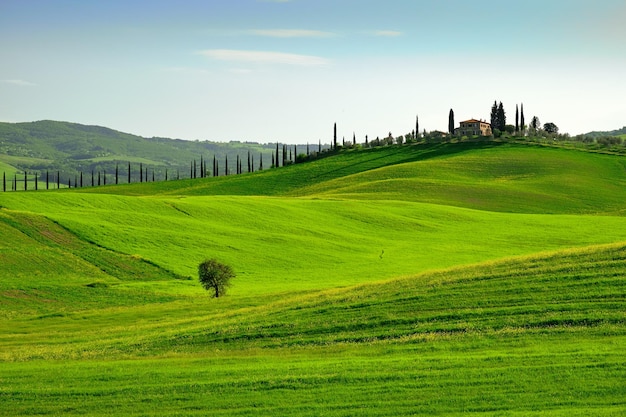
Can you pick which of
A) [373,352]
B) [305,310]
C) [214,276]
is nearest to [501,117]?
[214,276]

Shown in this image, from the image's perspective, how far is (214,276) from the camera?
186ft

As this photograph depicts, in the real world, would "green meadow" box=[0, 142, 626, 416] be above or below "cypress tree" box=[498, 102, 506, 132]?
below

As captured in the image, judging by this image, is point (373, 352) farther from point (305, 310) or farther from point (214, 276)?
point (214, 276)

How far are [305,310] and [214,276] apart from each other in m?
18.2

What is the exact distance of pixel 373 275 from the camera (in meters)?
62.6

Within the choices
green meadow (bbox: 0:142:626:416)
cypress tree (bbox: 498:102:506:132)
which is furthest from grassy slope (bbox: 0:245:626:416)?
cypress tree (bbox: 498:102:506:132)

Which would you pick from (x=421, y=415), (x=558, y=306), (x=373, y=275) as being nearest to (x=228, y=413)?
(x=421, y=415)

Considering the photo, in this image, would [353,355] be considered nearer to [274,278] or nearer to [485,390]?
[485,390]

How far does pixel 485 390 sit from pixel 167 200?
77590 millimetres

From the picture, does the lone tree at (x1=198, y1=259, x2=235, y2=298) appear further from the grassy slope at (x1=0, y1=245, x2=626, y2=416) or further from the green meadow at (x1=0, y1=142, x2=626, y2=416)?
the grassy slope at (x1=0, y1=245, x2=626, y2=416)

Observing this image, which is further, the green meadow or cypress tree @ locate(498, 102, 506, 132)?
cypress tree @ locate(498, 102, 506, 132)

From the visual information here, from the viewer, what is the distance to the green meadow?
942 inches

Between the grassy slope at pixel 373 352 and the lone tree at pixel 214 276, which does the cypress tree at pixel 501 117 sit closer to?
the lone tree at pixel 214 276

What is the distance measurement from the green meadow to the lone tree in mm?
923
